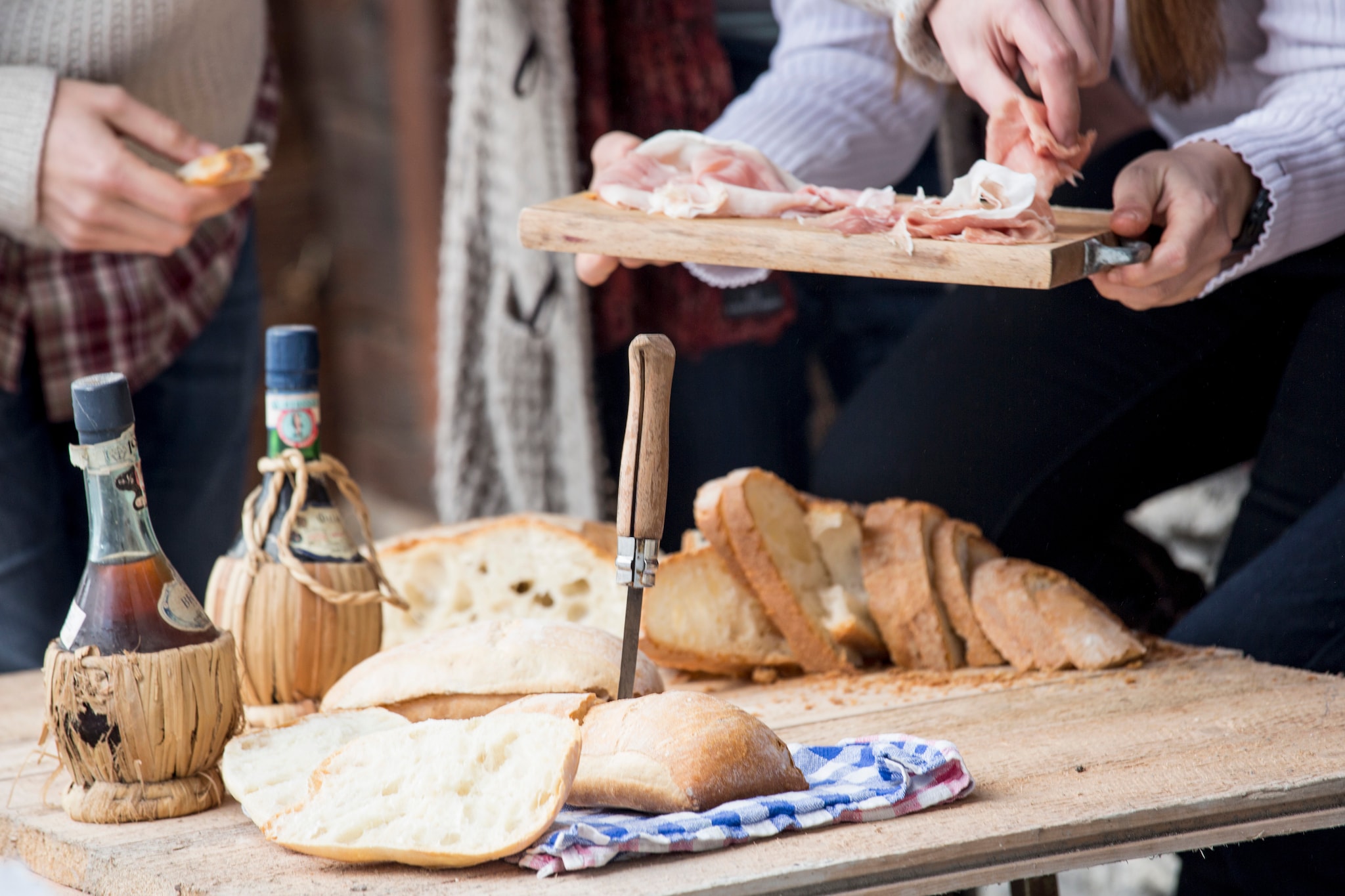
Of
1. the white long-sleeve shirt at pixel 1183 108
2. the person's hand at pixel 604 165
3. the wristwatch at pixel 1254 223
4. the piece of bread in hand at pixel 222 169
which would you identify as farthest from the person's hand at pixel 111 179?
the wristwatch at pixel 1254 223

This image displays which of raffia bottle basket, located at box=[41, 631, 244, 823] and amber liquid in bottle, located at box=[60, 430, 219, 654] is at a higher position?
amber liquid in bottle, located at box=[60, 430, 219, 654]

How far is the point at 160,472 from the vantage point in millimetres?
1690

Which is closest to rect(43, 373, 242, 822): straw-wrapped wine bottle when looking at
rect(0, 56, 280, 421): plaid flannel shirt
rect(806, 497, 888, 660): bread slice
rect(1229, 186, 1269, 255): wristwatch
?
rect(806, 497, 888, 660): bread slice

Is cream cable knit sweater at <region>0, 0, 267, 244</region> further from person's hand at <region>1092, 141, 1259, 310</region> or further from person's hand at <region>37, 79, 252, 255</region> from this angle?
person's hand at <region>1092, 141, 1259, 310</region>

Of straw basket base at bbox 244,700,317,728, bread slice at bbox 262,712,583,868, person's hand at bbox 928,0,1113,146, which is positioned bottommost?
straw basket base at bbox 244,700,317,728

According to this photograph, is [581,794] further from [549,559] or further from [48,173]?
[48,173]

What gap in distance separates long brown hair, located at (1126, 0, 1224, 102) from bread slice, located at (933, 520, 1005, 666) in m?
0.52

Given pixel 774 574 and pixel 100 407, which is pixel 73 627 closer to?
pixel 100 407

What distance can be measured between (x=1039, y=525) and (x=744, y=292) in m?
0.63

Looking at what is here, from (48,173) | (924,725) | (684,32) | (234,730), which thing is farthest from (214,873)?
(684,32)

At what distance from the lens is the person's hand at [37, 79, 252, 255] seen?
1.36m

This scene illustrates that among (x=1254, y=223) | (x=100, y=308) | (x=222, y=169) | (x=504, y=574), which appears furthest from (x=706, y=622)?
(x=100, y=308)

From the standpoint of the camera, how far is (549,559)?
4.03 ft

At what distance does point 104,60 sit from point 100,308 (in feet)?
0.93
